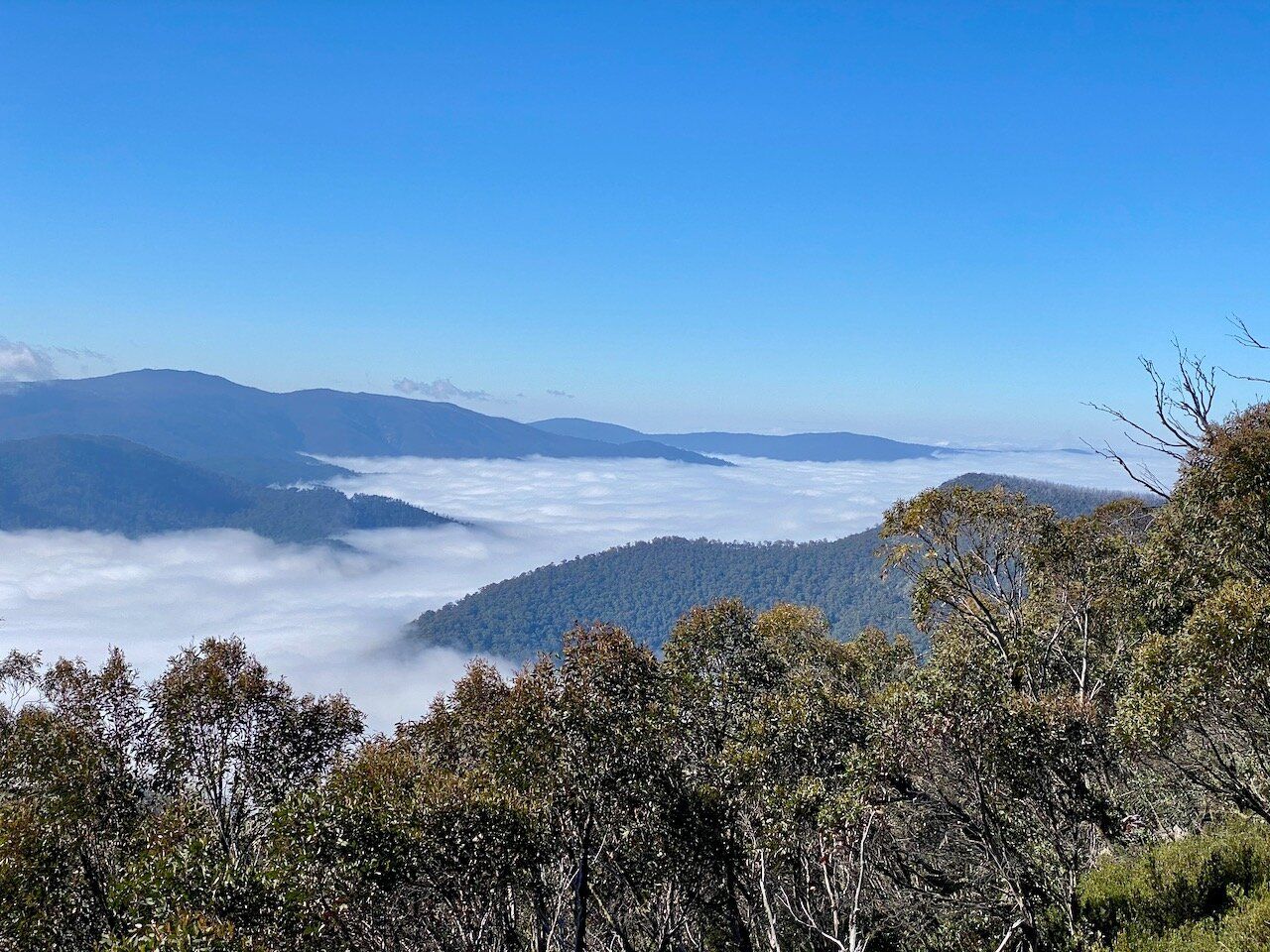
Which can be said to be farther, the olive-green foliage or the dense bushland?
the dense bushland

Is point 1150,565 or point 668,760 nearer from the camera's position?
point 668,760

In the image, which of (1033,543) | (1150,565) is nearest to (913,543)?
(1033,543)

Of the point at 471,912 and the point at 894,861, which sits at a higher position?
the point at 471,912

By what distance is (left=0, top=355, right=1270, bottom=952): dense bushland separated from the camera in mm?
11992

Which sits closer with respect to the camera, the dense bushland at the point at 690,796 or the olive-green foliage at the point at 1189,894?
the olive-green foliage at the point at 1189,894

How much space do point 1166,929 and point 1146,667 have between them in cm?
388

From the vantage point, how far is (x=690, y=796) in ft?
53.6

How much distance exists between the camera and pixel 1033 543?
27.1 meters

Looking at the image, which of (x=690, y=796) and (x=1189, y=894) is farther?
(x=690, y=796)

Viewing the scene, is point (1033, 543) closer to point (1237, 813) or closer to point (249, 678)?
point (1237, 813)

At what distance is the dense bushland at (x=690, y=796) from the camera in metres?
12.0

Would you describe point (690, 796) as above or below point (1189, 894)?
below

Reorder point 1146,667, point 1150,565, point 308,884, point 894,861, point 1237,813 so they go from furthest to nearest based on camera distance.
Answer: point 894,861, point 1150,565, point 1237,813, point 1146,667, point 308,884

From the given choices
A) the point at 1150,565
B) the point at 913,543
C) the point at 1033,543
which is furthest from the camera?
the point at 1033,543
